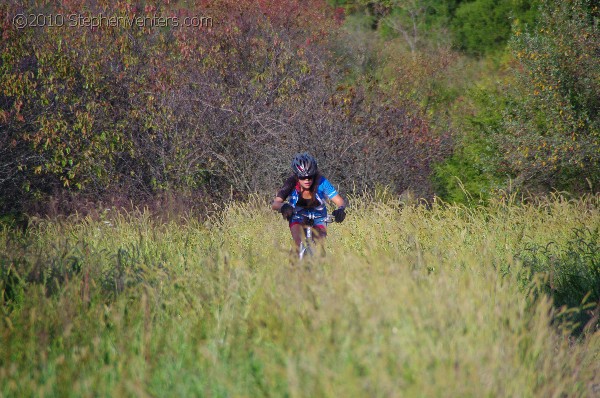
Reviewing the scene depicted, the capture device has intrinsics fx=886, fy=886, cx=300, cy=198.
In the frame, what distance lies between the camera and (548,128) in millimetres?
18141

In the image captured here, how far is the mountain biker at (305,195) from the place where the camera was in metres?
9.12

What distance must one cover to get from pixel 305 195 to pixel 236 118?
8.64 metres

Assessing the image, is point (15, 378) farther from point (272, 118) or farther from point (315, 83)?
point (315, 83)

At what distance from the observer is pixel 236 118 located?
17.9m

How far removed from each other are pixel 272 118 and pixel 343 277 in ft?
39.2

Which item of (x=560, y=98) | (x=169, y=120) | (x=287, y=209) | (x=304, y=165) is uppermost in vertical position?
(x=304, y=165)

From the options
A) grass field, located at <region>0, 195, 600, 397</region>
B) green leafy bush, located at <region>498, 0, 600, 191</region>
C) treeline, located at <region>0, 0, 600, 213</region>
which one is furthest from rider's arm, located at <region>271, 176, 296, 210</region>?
green leafy bush, located at <region>498, 0, 600, 191</region>

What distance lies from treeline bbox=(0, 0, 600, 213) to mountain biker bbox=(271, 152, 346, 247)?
7272 mm

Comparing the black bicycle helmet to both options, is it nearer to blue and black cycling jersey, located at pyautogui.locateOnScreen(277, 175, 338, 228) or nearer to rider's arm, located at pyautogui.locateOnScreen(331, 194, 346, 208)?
blue and black cycling jersey, located at pyautogui.locateOnScreen(277, 175, 338, 228)

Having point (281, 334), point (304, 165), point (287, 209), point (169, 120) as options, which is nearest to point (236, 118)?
point (169, 120)

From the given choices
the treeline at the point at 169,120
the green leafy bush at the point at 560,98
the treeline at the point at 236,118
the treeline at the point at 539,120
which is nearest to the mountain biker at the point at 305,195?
the treeline at the point at 539,120

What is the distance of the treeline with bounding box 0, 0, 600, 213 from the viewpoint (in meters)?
17.2

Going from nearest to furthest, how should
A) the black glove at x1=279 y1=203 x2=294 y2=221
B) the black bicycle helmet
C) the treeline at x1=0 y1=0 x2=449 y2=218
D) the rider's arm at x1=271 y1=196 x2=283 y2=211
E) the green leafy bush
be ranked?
the black glove at x1=279 y1=203 x2=294 y2=221
the black bicycle helmet
the rider's arm at x1=271 y1=196 x2=283 y2=211
the treeline at x1=0 y1=0 x2=449 y2=218
the green leafy bush

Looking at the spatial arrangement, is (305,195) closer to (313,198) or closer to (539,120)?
(313,198)
